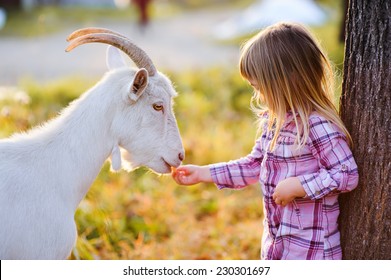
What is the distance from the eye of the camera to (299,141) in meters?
3.11

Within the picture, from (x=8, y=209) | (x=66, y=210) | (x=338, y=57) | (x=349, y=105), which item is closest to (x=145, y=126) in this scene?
(x=66, y=210)

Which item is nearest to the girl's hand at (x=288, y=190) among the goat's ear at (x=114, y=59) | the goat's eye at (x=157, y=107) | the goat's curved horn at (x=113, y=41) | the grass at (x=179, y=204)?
the goat's eye at (x=157, y=107)

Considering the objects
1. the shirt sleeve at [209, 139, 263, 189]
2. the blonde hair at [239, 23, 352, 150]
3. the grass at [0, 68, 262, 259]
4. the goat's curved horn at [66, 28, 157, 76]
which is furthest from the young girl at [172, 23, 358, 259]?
the grass at [0, 68, 262, 259]

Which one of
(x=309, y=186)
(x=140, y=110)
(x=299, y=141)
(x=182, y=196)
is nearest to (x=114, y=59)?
(x=140, y=110)

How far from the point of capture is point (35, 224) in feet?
10.00

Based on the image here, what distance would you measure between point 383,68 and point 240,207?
322 cm

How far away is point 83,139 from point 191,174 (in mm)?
717

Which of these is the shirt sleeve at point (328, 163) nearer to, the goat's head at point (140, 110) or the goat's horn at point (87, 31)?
the goat's head at point (140, 110)

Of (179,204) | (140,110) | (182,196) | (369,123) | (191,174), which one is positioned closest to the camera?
(369,123)

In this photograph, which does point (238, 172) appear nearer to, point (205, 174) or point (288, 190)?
point (205, 174)

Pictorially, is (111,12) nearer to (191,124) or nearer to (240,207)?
(191,124)

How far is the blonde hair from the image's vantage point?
3.18 metres

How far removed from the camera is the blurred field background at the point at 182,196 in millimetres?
4867

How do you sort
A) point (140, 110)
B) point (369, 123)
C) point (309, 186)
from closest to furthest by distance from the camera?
point (309, 186) → point (369, 123) → point (140, 110)
